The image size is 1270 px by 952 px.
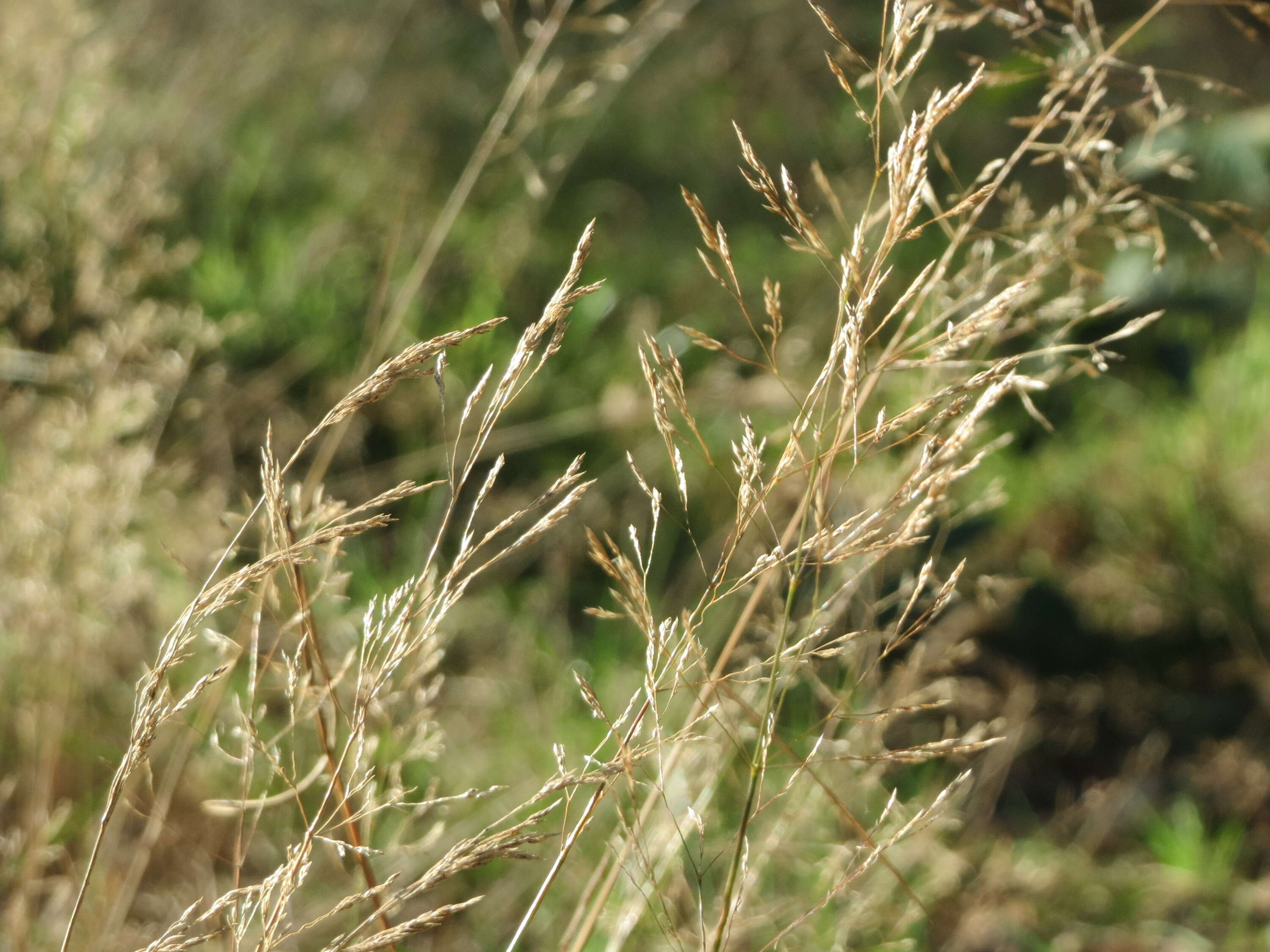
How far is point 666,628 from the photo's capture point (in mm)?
748

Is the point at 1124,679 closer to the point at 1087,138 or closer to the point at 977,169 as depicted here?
the point at 1087,138

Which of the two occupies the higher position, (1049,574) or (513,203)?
(513,203)

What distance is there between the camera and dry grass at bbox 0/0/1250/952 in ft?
2.32

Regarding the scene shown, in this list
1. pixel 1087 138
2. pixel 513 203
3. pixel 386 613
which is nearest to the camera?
pixel 386 613

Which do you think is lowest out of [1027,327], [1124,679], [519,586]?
[1124,679]

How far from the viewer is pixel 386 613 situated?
712 mm

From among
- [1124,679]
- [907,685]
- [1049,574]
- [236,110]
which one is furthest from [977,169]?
[907,685]

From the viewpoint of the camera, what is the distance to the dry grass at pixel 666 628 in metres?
0.71

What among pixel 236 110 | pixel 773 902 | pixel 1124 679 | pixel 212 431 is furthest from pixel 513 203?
pixel 773 902

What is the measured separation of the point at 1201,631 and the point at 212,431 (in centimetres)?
229

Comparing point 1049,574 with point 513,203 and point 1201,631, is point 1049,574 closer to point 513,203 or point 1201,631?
point 1201,631

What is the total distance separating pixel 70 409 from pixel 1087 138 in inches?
62.7

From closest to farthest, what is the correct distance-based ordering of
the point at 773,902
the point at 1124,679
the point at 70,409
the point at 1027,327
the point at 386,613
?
1. the point at 386,613
2. the point at 1027,327
3. the point at 773,902
4. the point at 70,409
5. the point at 1124,679

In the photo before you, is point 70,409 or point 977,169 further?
point 977,169
